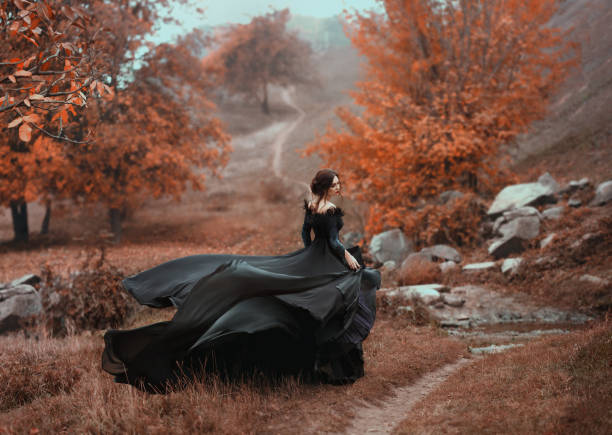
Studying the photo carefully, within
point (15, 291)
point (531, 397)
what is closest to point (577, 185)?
point (531, 397)

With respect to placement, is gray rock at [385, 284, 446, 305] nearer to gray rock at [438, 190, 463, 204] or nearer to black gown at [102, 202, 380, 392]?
black gown at [102, 202, 380, 392]

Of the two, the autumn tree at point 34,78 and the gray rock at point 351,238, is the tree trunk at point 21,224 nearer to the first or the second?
the autumn tree at point 34,78

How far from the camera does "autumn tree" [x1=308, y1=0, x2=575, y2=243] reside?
43.7ft

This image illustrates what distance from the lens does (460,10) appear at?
1475 centimetres

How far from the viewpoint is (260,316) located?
4.26m

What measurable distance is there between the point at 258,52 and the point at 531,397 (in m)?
41.1

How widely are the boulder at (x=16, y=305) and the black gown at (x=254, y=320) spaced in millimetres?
5635

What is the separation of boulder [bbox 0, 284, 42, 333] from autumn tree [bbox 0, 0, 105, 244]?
325 centimetres

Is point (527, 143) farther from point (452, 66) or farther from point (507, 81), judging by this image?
point (452, 66)

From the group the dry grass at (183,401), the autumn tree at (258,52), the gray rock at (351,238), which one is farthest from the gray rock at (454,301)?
the autumn tree at (258,52)

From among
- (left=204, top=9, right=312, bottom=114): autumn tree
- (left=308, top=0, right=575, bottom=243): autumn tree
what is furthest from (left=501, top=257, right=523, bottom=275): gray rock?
(left=204, top=9, right=312, bottom=114): autumn tree

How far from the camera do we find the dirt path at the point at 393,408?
409 cm

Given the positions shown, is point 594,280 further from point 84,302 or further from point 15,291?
point 15,291

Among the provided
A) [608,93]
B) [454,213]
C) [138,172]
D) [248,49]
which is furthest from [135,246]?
[248,49]
